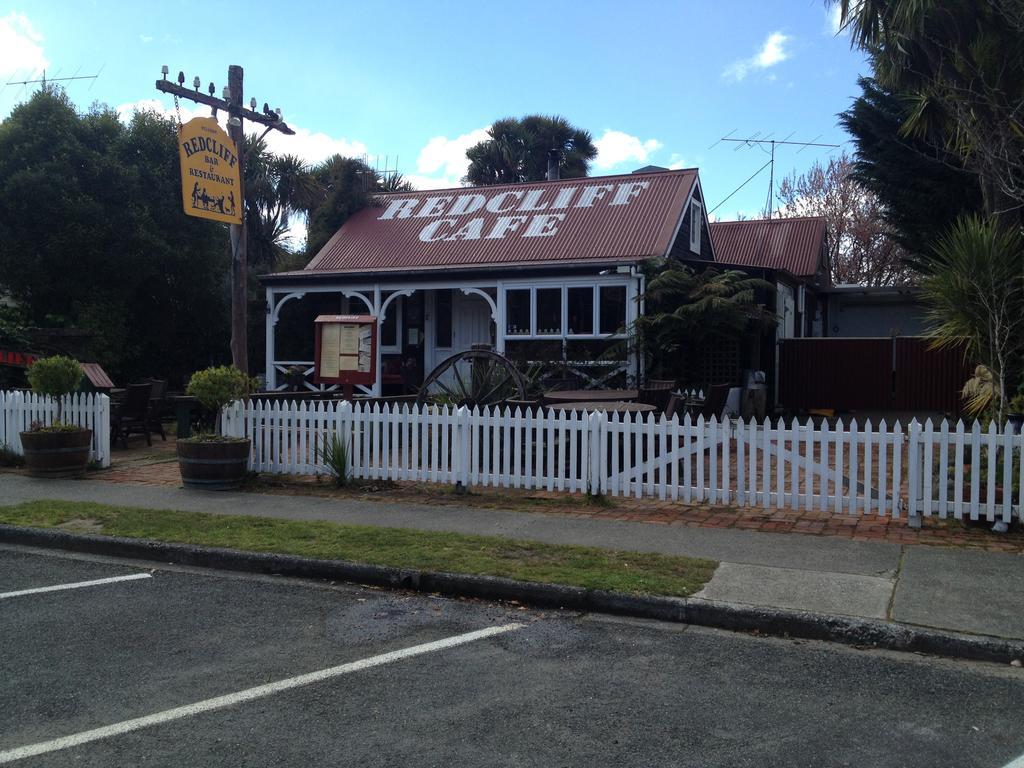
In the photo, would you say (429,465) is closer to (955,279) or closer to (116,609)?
(116,609)

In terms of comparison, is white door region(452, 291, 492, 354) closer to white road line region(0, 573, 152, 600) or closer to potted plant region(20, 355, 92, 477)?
potted plant region(20, 355, 92, 477)

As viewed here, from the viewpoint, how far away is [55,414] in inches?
464

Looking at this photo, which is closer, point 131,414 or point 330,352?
point 330,352

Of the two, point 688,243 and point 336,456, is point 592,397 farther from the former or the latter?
point 688,243

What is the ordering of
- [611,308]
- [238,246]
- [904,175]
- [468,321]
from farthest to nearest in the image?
1. [468,321]
2. [904,175]
3. [611,308]
4. [238,246]

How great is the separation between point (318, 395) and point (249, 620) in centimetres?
994

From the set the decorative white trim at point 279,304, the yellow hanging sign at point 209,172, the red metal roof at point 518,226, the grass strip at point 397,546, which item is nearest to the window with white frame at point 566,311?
the red metal roof at point 518,226

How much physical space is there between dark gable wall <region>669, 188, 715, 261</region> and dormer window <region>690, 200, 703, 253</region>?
158mm

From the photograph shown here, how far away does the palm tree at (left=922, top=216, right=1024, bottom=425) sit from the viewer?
28.7 ft

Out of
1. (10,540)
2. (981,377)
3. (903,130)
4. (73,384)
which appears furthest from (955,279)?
(73,384)

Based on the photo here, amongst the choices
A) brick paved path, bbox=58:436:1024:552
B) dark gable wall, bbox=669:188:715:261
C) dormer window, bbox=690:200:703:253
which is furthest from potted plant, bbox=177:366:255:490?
dormer window, bbox=690:200:703:253

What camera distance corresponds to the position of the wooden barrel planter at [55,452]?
36.0ft

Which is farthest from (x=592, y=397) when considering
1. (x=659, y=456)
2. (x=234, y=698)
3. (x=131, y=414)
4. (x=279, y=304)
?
(x=279, y=304)

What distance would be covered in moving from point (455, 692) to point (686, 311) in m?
11.3
